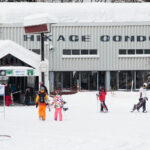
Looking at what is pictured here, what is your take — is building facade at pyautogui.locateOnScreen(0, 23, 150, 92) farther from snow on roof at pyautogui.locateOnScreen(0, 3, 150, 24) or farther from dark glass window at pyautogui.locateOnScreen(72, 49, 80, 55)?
snow on roof at pyautogui.locateOnScreen(0, 3, 150, 24)

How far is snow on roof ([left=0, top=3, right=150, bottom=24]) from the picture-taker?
42312 mm

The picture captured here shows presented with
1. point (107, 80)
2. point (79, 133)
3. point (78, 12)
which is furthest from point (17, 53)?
point (107, 80)

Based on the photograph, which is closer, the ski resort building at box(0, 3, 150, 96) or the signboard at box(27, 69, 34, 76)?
the signboard at box(27, 69, 34, 76)

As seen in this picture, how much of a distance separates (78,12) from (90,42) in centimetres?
315

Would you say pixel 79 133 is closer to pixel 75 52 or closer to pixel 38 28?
pixel 38 28

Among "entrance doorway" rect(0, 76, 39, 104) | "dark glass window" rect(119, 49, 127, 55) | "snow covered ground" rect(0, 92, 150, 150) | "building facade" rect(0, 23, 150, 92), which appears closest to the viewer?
"snow covered ground" rect(0, 92, 150, 150)

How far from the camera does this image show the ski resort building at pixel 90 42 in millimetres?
41938

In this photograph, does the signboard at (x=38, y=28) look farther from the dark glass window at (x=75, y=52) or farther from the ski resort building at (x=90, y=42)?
the dark glass window at (x=75, y=52)

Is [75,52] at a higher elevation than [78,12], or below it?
below

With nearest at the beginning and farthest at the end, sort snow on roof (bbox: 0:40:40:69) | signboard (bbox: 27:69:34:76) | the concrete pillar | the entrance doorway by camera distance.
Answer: signboard (bbox: 27:69:34:76)
snow on roof (bbox: 0:40:40:69)
the entrance doorway
the concrete pillar

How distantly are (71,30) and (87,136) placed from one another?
29225 mm

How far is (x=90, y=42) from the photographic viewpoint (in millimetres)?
42406

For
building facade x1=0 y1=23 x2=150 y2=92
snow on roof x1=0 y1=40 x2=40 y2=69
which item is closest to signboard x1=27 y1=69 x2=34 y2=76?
snow on roof x1=0 y1=40 x2=40 y2=69

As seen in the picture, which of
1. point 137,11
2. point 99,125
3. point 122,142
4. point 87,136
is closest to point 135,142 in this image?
point 122,142
